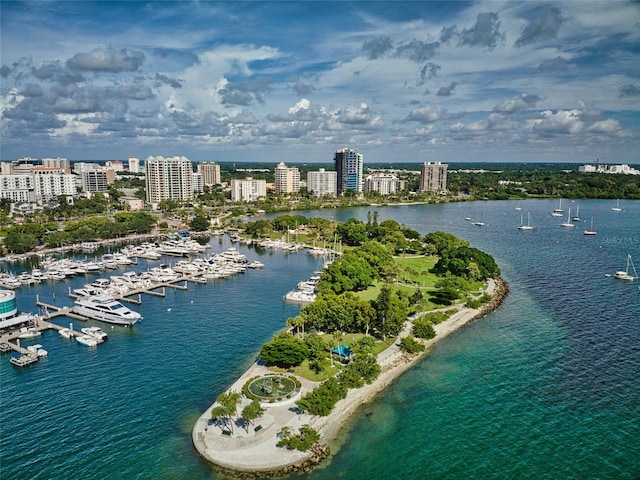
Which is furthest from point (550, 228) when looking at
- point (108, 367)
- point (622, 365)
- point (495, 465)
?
point (108, 367)

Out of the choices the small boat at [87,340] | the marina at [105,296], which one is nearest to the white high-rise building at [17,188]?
the marina at [105,296]

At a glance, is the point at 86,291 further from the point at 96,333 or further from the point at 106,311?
the point at 96,333

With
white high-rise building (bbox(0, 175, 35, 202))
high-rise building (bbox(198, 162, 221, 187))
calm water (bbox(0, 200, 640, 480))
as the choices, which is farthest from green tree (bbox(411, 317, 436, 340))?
high-rise building (bbox(198, 162, 221, 187))

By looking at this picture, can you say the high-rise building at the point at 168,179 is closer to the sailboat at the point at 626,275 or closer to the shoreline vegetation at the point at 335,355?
the shoreline vegetation at the point at 335,355

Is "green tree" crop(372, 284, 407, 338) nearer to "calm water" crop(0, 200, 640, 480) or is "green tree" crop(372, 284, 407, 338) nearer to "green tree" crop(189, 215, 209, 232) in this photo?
"calm water" crop(0, 200, 640, 480)

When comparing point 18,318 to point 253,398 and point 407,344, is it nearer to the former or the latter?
point 253,398

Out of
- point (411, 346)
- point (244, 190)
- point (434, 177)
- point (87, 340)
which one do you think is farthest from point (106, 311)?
point (434, 177)
